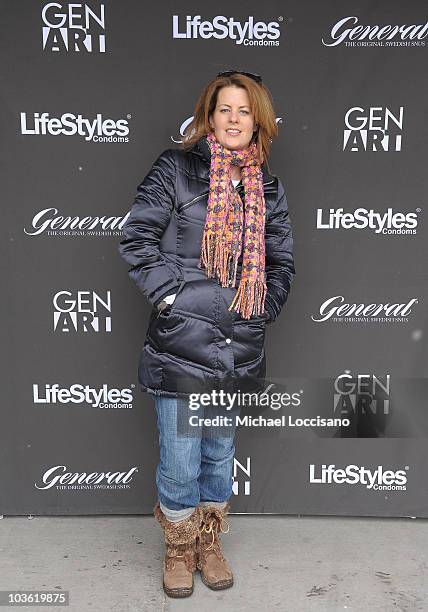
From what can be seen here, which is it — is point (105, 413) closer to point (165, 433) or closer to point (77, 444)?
point (77, 444)

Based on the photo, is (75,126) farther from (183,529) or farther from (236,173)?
(183,529)

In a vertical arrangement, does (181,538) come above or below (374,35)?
below

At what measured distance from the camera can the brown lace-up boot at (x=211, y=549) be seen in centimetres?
261

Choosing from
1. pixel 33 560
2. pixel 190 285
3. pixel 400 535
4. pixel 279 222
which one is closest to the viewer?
pixel 190 285

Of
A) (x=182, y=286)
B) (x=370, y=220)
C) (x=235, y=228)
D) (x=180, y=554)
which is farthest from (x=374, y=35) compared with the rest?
(x=180, y=554)

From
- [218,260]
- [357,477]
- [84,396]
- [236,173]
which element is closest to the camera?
[218,260]

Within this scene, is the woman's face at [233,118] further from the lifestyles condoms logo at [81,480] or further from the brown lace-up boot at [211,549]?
the lifestyles condoms logo at [81,480]

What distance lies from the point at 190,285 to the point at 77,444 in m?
1.19

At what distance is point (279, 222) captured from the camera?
2543 millimetres

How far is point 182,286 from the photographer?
235cm

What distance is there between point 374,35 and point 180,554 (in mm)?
2287

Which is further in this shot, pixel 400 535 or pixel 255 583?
pixel 400 535

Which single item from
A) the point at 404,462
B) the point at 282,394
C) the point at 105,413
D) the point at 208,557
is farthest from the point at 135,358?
the point at 404,462

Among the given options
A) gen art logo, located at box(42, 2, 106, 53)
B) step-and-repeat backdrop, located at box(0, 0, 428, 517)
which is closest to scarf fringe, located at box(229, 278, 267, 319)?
step-and-repeat backdrop, located at box(0, 0, 428, 517)
